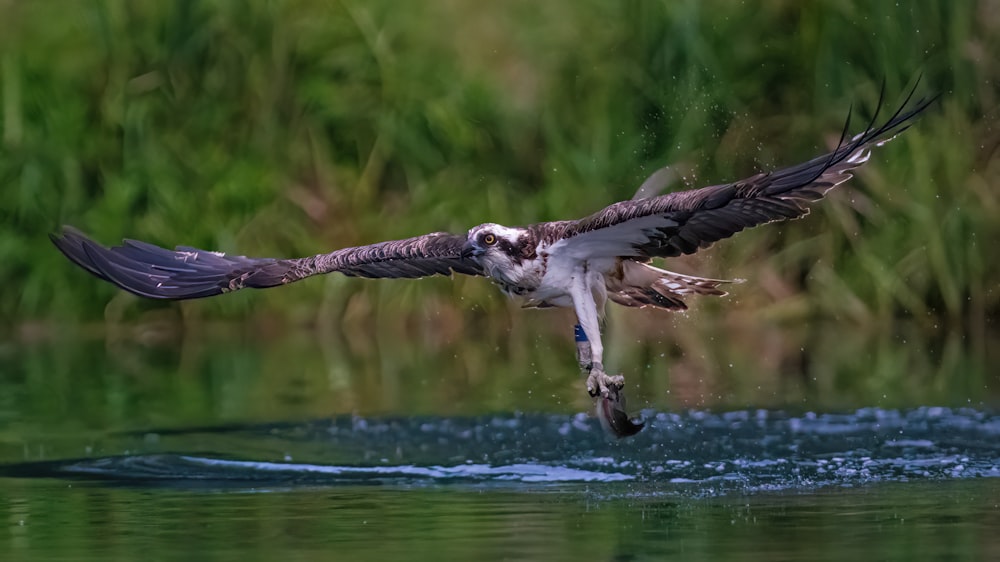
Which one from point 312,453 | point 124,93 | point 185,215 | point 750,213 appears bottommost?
point 312,453

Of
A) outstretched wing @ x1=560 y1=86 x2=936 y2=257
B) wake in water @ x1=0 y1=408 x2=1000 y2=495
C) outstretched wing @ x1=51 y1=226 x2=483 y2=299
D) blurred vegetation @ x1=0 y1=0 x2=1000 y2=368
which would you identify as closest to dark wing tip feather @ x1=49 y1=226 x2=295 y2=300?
outstretched wing @ x1=51 y1=226 x2=483 y2=299

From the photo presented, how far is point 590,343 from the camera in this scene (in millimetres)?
12320

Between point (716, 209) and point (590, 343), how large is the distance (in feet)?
4.93

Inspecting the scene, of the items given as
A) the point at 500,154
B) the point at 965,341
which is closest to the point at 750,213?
the point at 965,341

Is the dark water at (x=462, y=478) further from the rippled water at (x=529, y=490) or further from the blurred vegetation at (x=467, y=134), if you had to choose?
the blurred vegetation at (x=467, y=134)

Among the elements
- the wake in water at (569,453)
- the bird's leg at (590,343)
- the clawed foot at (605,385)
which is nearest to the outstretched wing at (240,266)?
the bird's leg at (590,343)

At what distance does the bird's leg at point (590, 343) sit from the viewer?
12.0 m

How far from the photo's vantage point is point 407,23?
22.9 m

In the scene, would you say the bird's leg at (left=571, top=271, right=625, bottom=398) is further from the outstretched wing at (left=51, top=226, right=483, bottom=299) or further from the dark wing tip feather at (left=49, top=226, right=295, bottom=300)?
the dark wing tip feather at (left=49, top=226, right=295, bottom=300)

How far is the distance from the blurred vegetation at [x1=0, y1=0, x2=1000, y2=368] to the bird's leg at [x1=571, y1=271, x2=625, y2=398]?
649cm

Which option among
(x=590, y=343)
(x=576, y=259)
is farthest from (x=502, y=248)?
(x=590, y=343)

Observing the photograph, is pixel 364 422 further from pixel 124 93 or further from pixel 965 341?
pixel 124 93

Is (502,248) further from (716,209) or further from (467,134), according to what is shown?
(467,134)

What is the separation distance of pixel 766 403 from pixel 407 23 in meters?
8.92
